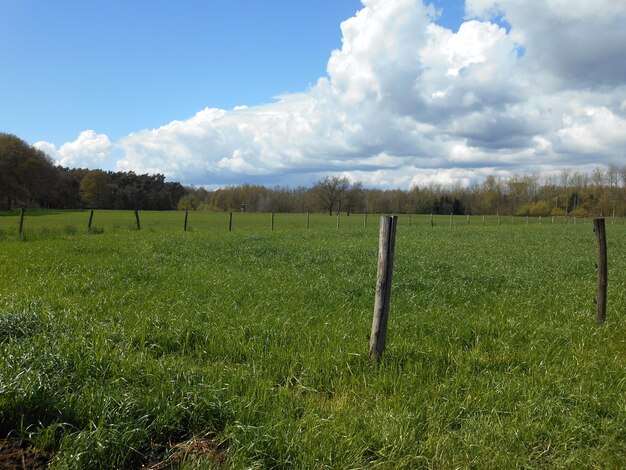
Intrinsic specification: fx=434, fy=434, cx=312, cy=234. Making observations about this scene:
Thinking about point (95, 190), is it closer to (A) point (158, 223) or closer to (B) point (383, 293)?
(A) point (158, 223)

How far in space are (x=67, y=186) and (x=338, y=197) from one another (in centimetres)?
7142

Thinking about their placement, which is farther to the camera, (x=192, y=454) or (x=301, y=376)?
(x=301, y=376)

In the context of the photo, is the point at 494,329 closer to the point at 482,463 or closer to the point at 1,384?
the point at 482,463

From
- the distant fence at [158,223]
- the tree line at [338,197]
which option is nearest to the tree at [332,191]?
the tree line at [338,197]

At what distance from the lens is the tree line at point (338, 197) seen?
11356 centimetres

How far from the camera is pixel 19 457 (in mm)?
3293

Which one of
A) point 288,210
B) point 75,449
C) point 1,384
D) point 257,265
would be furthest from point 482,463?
point 288,210

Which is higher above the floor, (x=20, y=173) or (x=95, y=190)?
(x=20, y=173)

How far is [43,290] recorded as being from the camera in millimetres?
8711

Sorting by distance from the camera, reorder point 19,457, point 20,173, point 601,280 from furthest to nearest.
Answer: point 20,173
point 601,280
point 19,457

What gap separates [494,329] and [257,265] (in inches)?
325

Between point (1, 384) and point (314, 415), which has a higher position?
point (1, 384)

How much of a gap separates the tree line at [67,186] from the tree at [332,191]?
1888 inches

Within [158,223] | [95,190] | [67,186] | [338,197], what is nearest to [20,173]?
[95,190]
